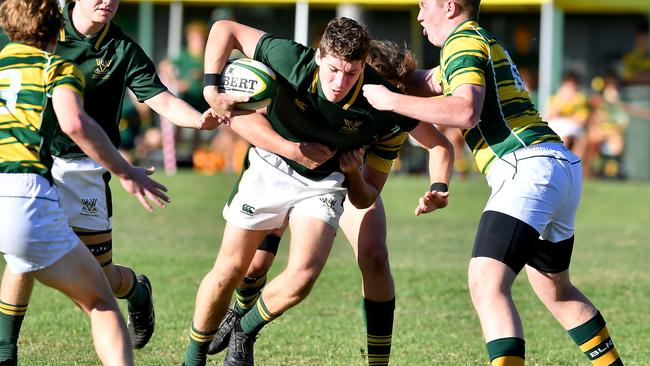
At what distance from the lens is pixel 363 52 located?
17.2 ft

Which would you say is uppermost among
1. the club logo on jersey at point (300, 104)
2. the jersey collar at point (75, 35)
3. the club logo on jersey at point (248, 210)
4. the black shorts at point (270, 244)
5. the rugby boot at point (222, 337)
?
the jersey collar at point (75, 35)

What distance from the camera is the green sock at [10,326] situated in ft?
18.0

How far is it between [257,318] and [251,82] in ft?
4.15

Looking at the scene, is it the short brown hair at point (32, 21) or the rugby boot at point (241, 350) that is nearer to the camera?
the short brown hair at point (32, 21)

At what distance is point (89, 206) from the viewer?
5977 millimetres

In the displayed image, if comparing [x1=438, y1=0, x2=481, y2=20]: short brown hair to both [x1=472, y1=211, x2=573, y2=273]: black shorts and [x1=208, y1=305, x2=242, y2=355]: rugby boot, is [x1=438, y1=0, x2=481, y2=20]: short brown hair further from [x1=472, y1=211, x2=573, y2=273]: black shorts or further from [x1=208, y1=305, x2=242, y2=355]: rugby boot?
[x1=208, y1=305, x2=242, y2=355]: rugby boot

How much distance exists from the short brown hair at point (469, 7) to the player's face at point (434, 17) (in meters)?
0.03

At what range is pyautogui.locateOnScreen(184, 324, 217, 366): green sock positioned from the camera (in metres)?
5.77

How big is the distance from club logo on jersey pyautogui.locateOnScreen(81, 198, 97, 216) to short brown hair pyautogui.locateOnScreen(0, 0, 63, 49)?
1520mm

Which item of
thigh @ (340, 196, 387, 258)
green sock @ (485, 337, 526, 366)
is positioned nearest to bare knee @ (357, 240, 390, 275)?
thigh @ (340, 196, 387, 258)

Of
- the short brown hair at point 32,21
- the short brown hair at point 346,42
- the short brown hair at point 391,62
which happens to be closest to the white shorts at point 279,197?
the short brown hair at point 391,62

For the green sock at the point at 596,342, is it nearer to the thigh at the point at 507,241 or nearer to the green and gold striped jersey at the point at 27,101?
the thigh at the point at 507,241

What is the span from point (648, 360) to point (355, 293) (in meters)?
2.82

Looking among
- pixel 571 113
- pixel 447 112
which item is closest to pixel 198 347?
pixel 447 112
